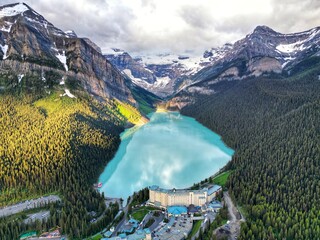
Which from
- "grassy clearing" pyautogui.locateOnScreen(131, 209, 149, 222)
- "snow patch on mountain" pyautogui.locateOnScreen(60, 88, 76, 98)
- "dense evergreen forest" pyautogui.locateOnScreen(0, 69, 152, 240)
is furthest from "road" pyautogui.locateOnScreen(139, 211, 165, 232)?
"snow patch on mountain" pyautogui.locateOnScreen(60, 88, 76, 98)

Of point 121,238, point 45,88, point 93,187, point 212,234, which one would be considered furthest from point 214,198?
point 45,88

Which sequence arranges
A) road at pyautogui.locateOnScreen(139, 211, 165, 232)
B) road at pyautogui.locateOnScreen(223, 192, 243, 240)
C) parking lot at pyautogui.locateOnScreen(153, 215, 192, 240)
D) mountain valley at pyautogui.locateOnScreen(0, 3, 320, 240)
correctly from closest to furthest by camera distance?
1. parking lot at pyautogui.locateOnScreen(153, 215, 192, 240)
2. road at pyautogui.locateOnScreen(223, 192, 243, 240)
3. road at pyautogui.locateOnScreen(139, 211, 165, 232)
4. mountain valley at pyautogui.locateOnScreen(0, 3, 320, 240)

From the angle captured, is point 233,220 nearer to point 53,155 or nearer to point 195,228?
point 195,228

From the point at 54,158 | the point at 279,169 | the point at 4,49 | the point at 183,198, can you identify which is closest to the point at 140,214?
the point at 183,198

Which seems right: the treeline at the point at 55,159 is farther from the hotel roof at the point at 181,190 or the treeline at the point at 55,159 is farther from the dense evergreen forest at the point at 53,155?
the hotel roof at the point at 181,190

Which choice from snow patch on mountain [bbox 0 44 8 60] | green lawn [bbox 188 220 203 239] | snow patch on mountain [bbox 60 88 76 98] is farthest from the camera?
snow patch on mountain [bbox 0 44 8 60]

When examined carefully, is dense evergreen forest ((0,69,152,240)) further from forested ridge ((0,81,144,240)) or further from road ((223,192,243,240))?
road ((223,192,243,240))

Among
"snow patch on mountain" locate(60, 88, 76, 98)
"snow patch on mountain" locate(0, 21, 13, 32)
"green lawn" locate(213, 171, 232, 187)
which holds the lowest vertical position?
"green lawn" locate(213, 171, 232, 187)
